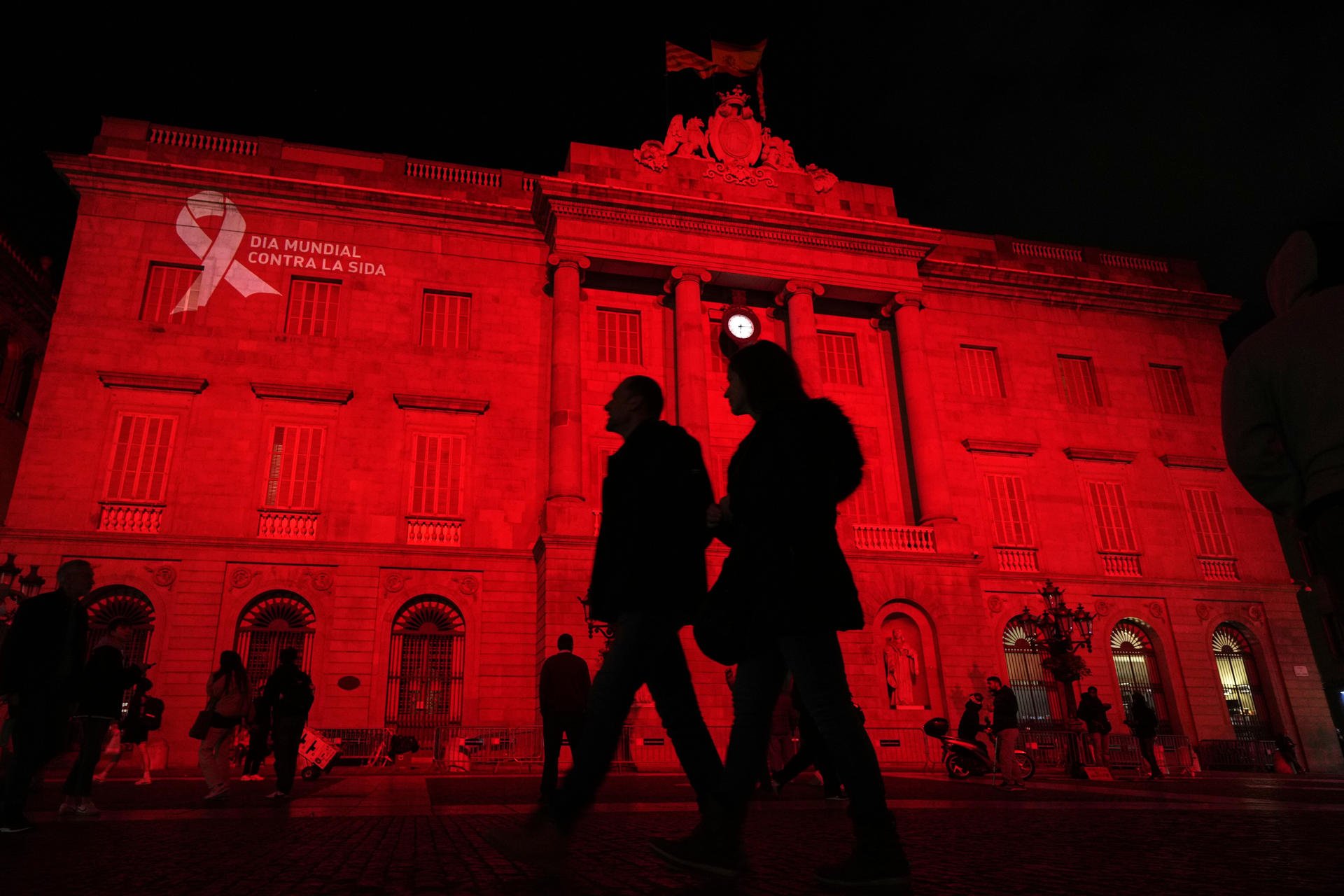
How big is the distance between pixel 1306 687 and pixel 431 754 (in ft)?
78.9

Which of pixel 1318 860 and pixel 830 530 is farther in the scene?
pixel 1318 860

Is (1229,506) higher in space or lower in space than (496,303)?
lower

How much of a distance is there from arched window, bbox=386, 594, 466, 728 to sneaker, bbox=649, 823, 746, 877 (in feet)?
58.0

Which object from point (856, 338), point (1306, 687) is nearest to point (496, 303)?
point (856, 338)

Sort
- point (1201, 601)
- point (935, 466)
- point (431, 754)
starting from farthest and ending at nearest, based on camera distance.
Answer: point (1201, 601)
point (935, 466)
point (431, 754)

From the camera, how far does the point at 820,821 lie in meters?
5.98

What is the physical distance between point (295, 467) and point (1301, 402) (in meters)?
21.3

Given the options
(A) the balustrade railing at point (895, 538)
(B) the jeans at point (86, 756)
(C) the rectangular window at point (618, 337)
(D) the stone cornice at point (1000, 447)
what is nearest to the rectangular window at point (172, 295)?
(C) the rectangular window at point (618, 337)

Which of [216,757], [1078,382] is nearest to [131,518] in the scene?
[216,757]

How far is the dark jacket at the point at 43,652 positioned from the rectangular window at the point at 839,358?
21.4 m

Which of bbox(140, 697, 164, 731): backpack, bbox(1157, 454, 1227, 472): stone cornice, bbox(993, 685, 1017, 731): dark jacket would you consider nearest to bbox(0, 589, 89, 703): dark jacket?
bbox(140, 697, 164, 731): backpack

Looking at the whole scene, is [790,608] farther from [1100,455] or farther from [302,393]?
[1100,455]

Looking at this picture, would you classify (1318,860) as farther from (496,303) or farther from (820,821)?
(496,303)

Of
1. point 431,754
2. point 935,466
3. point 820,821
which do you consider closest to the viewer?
point 820,821
